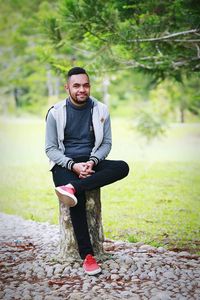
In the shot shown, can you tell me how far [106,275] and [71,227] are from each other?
1.33 feet

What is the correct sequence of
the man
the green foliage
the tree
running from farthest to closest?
the green foliage, the tree, the man

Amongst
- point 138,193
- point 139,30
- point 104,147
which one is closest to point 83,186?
point 104,147

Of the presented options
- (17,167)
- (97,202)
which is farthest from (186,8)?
(17,167)

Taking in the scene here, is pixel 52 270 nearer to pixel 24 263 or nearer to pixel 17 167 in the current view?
pixel 24 263

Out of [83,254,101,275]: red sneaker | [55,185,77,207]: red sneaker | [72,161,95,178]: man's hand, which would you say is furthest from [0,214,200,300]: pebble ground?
[72,161,95,178]: man's hand

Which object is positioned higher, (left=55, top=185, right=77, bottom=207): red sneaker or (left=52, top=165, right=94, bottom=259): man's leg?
(left=55, top=185, right=77, bottom=207): red sneaker

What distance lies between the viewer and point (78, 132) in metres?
3.06

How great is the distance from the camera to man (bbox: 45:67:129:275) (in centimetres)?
288

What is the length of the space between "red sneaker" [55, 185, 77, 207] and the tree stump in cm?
25

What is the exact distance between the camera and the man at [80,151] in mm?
2885

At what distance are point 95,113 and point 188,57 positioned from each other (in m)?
2.10

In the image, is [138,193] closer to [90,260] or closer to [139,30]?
[139,30]

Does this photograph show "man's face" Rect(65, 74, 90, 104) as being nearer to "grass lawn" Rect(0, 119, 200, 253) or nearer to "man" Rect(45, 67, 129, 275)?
"man" Rect(45, 67, 129, 275)

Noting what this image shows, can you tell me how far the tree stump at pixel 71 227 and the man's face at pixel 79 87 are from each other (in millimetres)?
618
